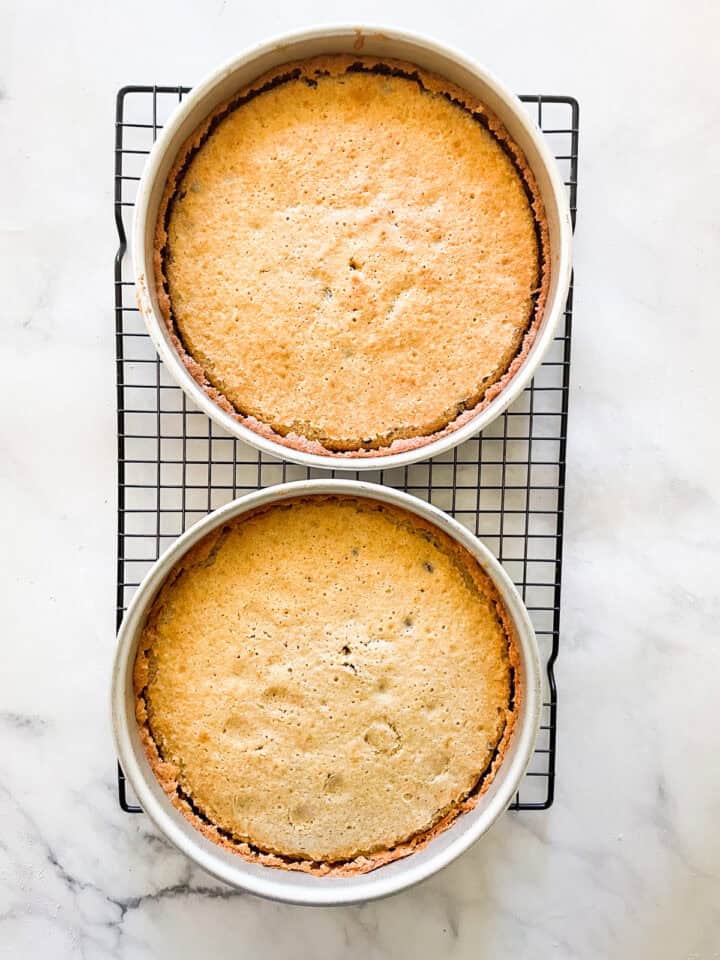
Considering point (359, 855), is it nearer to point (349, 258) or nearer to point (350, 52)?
point (349, 258)

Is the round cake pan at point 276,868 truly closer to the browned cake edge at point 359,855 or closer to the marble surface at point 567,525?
the browned cake edge at point 359,855

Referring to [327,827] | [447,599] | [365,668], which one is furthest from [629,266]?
[327,827]

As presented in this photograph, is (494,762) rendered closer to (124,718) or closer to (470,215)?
(124,718)

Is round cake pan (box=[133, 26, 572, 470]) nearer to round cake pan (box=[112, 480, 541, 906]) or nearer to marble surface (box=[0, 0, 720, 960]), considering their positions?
round cake pan (box=[112, 480, 541, 906])

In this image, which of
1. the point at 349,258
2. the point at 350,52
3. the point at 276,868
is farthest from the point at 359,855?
the point at 350,52

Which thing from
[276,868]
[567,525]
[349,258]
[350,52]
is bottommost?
[276,868]
